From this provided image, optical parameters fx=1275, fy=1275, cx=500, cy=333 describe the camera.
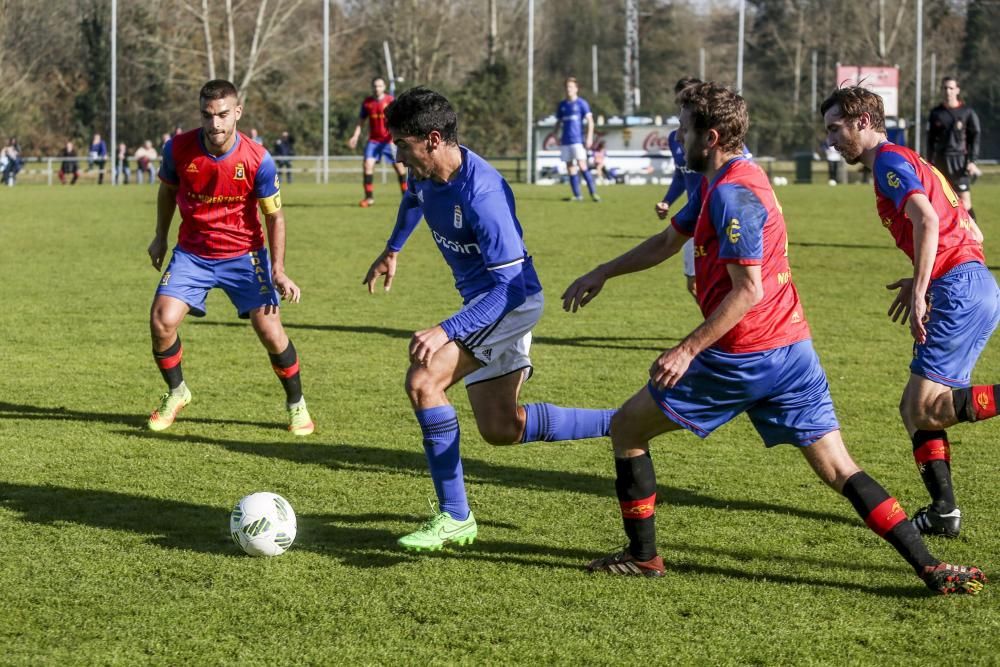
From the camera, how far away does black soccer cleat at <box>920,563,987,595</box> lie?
4359mm

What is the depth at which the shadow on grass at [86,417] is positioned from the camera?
7.25 meters

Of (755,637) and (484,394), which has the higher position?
(484,394)

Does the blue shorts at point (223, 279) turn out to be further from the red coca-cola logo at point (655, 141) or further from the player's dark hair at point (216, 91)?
the red coca-cola logo at point (655, 141)

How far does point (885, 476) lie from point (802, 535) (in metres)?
1.15

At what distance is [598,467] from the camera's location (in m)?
6.35

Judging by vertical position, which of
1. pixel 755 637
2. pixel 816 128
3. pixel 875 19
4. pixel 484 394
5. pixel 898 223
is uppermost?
pixel 875 19

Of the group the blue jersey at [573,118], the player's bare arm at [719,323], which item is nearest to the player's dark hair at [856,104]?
the player's bare arm at [719,323]

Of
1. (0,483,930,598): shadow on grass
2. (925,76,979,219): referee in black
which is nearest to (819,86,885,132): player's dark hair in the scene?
(0,483,930,598): shadow on grass

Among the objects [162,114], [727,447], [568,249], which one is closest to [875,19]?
[162,114]

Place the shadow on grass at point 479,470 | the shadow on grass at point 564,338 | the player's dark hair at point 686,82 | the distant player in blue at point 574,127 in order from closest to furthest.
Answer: the shadow on grass at point 479,470 → the player's dark hair at point 686,82 → the shadow on grass at point 564,338 → the distant player in blue at point 574,127

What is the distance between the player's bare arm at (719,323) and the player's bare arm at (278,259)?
303cm

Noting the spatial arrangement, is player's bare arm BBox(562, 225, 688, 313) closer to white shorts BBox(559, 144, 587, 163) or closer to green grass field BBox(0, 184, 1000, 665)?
green grass field BBox(0, 184, 1000, 665)

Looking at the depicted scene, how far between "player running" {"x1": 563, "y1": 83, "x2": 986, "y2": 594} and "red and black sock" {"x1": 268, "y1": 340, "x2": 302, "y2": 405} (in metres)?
3.03

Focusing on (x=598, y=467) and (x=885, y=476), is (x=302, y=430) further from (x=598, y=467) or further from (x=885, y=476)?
(x=885, y=476)
